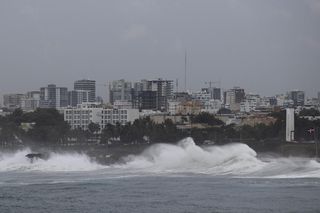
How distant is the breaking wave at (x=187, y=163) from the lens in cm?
4609

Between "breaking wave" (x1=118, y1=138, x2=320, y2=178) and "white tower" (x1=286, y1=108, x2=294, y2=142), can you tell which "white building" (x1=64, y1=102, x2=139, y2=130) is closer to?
"white tower" (x1=286, y1=108, x2=294, y2=142)

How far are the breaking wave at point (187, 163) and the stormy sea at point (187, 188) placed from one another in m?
0.07

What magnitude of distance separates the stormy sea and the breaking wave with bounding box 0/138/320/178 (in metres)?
0.07

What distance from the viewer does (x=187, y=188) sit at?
121ft

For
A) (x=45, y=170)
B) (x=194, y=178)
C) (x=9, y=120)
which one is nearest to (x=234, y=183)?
(x=194, y=178)

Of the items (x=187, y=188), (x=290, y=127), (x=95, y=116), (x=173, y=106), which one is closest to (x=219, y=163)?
(x=187, y=188)

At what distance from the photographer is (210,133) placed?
96500 millimetres

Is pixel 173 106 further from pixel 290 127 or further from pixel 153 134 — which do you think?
pixel 290 127

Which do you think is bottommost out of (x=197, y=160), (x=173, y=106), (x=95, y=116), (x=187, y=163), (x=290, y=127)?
(x=187, y=163)

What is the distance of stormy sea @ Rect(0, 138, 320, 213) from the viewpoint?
97.2 feet

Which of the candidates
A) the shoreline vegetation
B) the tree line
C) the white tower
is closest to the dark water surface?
the shoreline vegetation

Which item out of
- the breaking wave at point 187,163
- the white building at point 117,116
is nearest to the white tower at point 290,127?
the breaking wave at point 187,163

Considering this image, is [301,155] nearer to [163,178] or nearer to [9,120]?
[163,178]

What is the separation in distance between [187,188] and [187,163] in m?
21.8
